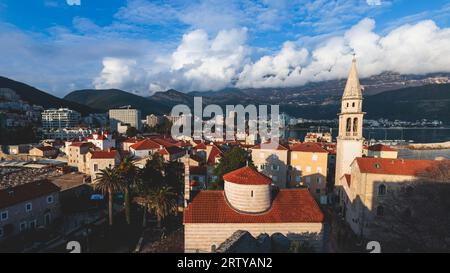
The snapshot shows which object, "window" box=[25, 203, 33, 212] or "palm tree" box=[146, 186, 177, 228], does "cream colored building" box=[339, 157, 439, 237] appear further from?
"window" box=[25, 203, 33, 212]

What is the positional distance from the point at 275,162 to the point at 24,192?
108 ft

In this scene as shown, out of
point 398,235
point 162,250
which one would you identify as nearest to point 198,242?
point 162,250

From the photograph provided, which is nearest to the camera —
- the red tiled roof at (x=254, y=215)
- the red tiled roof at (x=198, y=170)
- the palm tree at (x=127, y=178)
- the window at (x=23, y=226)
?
the red tiled roof at (x=254, y=215)

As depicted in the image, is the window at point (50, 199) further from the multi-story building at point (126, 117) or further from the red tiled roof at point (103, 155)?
the multi-story building at point (126, 117)

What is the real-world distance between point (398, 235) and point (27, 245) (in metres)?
37.0

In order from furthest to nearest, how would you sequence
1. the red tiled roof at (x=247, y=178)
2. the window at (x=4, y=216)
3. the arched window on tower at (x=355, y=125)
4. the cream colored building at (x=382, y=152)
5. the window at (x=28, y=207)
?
1. the cream colored building at (x=382, y=152)
2. the arched window on tower at (x=355, y=125)
3. the window at (x=28, y=207)
4. the window at (x=4, y=216)
5. the red tiled roof at (x=247, y=178)

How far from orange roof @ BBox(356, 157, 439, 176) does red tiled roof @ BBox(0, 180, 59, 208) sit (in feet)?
117

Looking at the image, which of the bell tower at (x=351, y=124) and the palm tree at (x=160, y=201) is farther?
the bell tower at (x=351, y=124)

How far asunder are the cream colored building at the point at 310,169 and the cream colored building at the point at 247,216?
20768 mm

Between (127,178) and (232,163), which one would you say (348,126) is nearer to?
(232,163)

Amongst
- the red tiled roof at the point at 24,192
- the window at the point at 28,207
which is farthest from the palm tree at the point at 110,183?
the window at the point at 28,207

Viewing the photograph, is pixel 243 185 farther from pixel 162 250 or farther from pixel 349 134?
pixel 349 134

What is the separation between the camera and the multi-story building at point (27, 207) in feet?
85.9

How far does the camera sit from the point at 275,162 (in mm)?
42500
